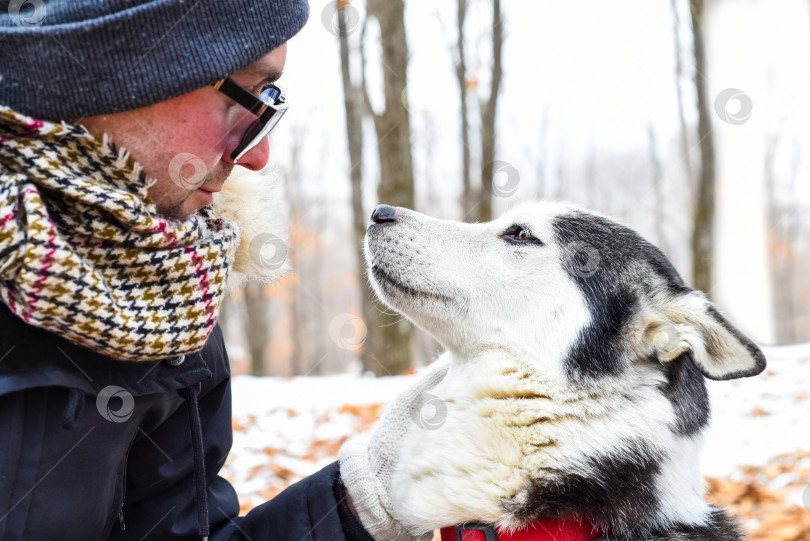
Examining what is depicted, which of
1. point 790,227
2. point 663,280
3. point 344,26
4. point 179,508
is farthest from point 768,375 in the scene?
point 790,227

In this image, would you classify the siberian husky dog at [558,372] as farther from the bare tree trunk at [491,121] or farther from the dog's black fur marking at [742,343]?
the bare tree trunk at [491,121]

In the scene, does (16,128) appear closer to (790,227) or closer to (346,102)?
(346,102)

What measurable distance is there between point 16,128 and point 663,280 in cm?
201

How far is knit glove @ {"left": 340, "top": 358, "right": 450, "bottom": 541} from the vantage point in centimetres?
198

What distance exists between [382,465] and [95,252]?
1159 millimetres

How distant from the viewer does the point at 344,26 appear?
1017 cm

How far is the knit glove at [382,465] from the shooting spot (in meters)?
1.98

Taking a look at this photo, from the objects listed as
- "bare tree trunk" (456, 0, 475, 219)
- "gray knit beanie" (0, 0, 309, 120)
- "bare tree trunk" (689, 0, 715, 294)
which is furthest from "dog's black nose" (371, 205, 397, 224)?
"bare tree trunk" (456, 0, 475, 219)
